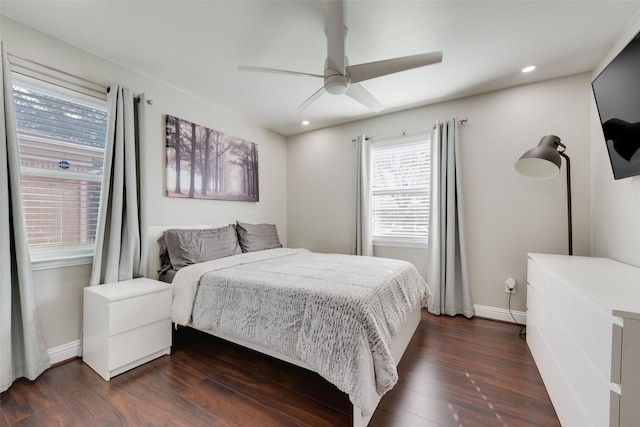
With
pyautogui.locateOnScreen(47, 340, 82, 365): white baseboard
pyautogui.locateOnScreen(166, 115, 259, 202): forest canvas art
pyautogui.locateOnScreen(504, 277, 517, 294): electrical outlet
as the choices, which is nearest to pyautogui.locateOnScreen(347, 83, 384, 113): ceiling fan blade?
pyautogui.locateOnScreen(166, 115, 259, 202): forest canvas art

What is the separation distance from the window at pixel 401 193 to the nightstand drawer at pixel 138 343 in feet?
8.45

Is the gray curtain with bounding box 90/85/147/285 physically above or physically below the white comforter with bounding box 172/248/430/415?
above

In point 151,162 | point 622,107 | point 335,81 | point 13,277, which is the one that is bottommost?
point 13,277

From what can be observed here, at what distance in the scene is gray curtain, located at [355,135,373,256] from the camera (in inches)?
137

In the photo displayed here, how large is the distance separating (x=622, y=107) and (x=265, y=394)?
287 cm

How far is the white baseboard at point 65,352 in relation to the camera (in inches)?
77.0

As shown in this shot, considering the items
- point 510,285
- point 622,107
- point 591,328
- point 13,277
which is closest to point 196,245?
point 13,277

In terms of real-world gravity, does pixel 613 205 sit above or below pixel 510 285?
above

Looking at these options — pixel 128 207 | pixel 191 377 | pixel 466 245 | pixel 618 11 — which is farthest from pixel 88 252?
pixel 618 11

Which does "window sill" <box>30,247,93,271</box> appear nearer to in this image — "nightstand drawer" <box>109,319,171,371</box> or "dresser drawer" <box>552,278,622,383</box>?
"nightstand drawer" <box>109,319,171,371</box>

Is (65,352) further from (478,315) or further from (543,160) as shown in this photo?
(543,160)

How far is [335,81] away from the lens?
174 centimetres

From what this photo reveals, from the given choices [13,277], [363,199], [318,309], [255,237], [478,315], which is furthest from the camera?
[363,199]

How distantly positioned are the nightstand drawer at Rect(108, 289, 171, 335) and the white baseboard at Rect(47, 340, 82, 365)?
0.65 metres
